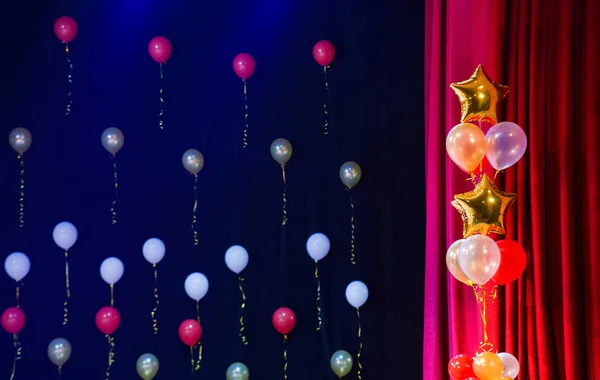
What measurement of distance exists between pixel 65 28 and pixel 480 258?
8.81 feet

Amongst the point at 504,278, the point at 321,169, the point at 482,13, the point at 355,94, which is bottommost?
the point at 504,278

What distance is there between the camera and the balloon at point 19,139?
3787mm

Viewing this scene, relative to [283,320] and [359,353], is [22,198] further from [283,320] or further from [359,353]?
[359,353]

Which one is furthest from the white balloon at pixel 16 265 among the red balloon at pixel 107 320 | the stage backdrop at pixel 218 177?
the red balloon at pixel 107 320

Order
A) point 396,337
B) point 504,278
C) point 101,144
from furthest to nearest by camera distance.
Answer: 1. point 101,144
2. point 396,337
3. point 504,278

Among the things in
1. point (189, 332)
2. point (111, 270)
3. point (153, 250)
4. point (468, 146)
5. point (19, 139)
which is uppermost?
point (19, 139)

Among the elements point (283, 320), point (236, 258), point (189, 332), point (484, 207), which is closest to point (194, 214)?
point (236, 258)

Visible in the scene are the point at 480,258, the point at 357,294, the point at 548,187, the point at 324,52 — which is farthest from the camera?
the point at 324,52

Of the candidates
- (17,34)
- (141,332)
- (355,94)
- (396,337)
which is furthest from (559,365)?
(17,34)

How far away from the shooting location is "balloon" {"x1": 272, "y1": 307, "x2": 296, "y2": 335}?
3.64m

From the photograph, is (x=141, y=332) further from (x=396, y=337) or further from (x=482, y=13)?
(x=482, y=13)

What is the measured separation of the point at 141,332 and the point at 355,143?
5.46 ft

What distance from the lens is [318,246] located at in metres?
3.65

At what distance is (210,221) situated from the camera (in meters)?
3.89
